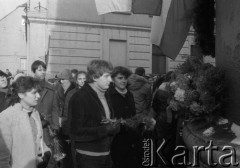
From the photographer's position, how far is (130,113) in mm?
5992

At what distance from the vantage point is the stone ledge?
2929 millimetres

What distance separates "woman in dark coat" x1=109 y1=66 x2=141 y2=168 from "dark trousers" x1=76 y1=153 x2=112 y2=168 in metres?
1.29

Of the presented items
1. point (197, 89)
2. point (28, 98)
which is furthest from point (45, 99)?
point (197, 89)

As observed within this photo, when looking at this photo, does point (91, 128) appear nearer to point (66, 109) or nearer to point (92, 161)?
point (92, 161)

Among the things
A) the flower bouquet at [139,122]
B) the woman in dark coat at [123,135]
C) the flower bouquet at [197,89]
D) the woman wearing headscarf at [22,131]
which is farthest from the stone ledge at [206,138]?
the woman in dark coat at [123,135]

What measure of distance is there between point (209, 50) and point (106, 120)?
1395 millimetres

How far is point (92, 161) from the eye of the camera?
4383 mm

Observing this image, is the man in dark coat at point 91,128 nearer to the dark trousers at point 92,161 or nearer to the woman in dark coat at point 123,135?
the dark trousers at point 92,161

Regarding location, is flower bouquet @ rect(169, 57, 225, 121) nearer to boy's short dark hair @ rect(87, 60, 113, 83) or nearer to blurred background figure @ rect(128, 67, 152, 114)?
boy's short dark hair @ rect(87, 60, 113, 83)

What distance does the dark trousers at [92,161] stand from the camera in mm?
4387

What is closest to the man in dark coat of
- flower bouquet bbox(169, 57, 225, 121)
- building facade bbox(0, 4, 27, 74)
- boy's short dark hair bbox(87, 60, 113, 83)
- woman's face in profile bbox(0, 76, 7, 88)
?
boy's short dark hair bbox(87, 60, 113, 83)

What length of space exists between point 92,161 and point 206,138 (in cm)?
151

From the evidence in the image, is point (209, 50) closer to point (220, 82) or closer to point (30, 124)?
point (220, 82)

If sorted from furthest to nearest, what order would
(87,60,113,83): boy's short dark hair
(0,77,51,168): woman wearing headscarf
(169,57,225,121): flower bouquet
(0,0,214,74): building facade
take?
(0,0,214,74): building facade < (87,60,113,83): boy's short dark hair < (0,77,51,168): woman wearing headscarf < (169,57,225,121): flower bouquet
